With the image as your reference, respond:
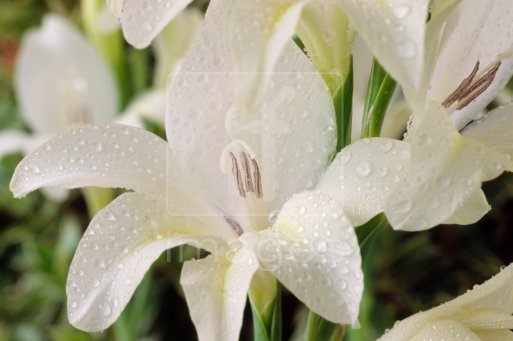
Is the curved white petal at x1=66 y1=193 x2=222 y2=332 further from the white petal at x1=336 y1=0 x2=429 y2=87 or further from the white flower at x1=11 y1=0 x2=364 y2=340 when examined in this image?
the white petal at x1=336 y1=0 x2=429 y2=87

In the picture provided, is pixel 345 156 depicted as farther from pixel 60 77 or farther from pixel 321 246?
pixel 60 77

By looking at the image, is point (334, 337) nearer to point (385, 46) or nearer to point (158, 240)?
point (158, 240)

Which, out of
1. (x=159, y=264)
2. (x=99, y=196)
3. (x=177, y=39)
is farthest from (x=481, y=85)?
(x=159, y=264)

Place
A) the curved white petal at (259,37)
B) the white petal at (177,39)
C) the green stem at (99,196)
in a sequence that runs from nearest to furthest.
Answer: the curved white petal at (259,37) < the green stem at (99,196) < the white petal at (177,39)

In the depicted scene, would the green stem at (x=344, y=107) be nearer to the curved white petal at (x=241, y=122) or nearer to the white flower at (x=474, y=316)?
the curved white petal at (x=241, y=122)

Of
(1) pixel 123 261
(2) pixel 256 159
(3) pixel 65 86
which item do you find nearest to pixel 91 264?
(1) pixel 123 261

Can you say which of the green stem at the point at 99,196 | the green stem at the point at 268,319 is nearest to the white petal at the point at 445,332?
the green stem at the point at 268,319

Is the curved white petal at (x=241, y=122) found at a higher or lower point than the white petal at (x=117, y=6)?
lower
